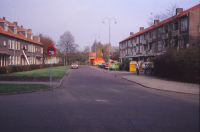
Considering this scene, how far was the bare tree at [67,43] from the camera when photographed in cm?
5756

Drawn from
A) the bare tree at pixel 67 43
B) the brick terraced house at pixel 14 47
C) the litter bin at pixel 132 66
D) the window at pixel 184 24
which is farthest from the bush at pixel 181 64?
the bare tree at pixel 67 43

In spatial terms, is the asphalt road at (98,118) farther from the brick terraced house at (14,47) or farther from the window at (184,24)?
the window at (184,24)

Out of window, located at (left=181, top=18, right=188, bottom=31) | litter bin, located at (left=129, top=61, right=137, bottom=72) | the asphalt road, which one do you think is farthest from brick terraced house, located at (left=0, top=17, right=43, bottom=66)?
window, located at (left=181, top=18, right=188, bottom=31)

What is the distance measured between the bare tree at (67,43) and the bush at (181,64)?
43466mm

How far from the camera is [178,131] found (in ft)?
14.2

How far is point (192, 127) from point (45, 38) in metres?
56.4

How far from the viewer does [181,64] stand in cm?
1446

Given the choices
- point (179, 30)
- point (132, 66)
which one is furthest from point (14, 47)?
point (179, 30)

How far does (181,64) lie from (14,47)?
32312mm

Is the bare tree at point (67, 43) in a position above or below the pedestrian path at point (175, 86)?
above

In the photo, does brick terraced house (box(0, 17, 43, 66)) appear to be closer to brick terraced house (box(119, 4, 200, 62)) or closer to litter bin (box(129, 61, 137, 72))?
litter bin (box(129, 61, 137, 72))

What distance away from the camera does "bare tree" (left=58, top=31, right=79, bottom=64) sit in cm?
5756

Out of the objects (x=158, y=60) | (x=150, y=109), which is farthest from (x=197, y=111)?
(x=158, y=60)

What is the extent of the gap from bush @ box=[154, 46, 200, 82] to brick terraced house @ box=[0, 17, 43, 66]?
86.3ft
